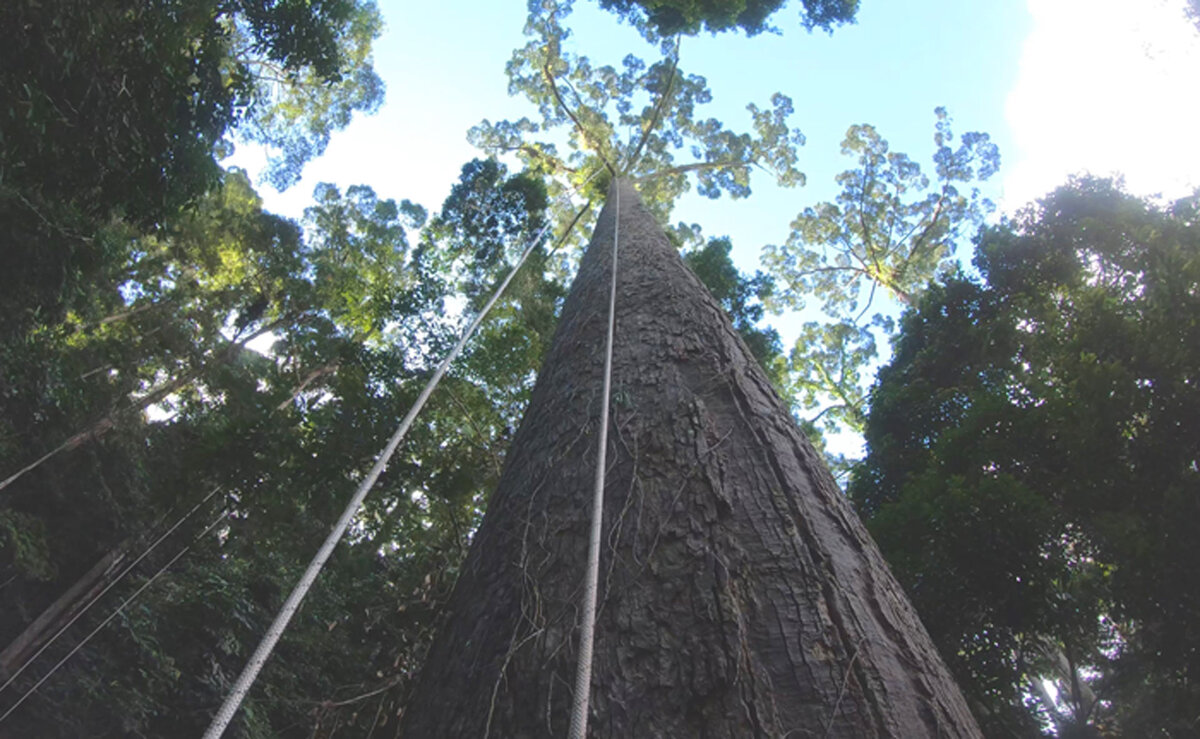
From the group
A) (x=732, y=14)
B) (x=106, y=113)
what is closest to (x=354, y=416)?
(x=106, y=113)

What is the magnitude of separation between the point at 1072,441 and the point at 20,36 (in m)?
7.13

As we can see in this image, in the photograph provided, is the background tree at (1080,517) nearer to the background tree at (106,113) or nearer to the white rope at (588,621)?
the white rope at (588,621)

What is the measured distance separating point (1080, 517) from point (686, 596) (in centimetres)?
524

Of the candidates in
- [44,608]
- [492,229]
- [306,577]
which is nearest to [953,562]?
[306,577]

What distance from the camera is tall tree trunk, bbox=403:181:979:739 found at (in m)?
0.98

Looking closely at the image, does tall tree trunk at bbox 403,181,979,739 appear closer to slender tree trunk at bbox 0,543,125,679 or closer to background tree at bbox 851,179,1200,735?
background tree at bbox 851,179,1200,735

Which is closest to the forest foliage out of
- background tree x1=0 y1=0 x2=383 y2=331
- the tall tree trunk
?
background tree x1=0 y1=0 x2=383 y2=331

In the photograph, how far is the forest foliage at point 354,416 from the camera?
407 centimetres

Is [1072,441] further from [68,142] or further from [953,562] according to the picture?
[68,142]

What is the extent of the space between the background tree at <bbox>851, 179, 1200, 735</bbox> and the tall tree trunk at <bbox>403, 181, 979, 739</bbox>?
3921 mm

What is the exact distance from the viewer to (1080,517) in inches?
195

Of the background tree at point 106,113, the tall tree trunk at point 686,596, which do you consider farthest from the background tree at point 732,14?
the tall tree trunk at point 686,596

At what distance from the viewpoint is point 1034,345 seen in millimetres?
6125

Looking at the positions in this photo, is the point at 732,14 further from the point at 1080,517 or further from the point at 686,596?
the point at 686,596
